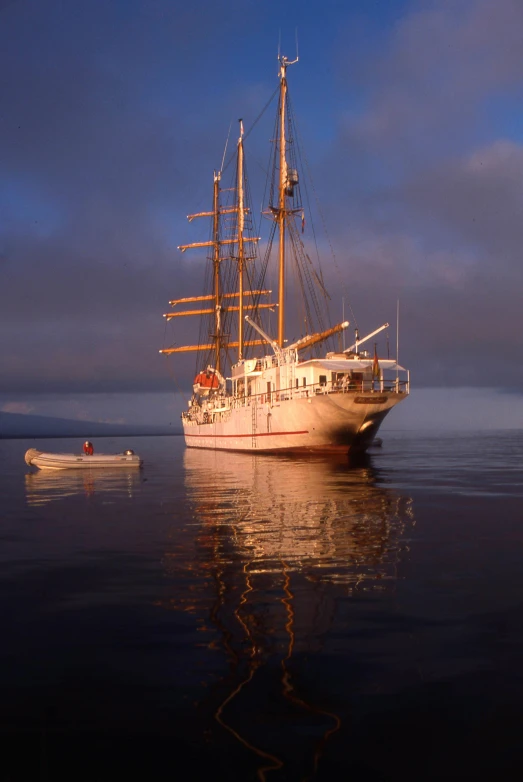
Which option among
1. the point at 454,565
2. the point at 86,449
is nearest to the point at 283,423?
the point at 86,449

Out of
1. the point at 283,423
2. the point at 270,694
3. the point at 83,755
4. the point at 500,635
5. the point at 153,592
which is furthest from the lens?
the point at 283,423

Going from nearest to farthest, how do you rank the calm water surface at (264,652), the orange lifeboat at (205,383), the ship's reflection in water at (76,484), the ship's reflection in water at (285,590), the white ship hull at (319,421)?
the calm water surface at (264,652) → the ship's reflection in water at (285,590) → the ship's reflection in water at (76,484) → the white ship hull at (319,421) → the orange lifeboat at (205,383)

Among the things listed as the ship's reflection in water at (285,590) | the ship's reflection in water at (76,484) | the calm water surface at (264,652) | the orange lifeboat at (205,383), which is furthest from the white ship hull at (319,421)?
the calm water surface at (264,652)

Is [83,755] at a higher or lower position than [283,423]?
lower

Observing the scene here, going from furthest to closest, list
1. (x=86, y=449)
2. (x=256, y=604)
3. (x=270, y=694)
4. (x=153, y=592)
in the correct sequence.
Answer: (x=86, y=449) → (x=153, y=592) → (x=256, y=604) → (x=270, y=694)

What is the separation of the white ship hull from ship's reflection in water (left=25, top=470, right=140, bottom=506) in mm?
12728

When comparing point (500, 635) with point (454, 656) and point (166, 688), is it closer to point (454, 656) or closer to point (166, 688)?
point (454, 656)

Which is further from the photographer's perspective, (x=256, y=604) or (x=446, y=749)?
(x=256, y=604)

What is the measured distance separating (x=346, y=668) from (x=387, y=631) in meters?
1.35

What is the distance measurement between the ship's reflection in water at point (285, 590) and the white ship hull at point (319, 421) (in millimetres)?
20471

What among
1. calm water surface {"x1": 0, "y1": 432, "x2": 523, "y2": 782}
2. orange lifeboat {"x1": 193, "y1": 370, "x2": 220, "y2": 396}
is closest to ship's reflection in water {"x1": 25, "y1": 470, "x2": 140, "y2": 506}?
calm water surface {"x1": 0, "y1": 432, "x2": 523, "y2": 782}

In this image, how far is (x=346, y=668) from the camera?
6645 mm

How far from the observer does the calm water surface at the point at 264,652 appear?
5043 millimetres

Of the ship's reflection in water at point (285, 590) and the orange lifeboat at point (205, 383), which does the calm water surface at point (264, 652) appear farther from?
the orange lifeboat at point (205, 383)
